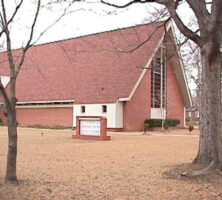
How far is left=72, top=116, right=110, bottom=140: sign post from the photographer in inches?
799

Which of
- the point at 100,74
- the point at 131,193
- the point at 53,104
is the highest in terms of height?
the point at 100,74

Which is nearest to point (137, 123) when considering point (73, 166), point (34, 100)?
point (34, 100)

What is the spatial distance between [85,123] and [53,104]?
12874mm

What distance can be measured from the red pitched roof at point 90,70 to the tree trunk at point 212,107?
59.5 ft

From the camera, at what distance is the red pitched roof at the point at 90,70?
29120mm

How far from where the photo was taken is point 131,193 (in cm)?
664

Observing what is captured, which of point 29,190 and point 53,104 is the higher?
point 53,104

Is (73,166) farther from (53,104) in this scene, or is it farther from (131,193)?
(53,104)

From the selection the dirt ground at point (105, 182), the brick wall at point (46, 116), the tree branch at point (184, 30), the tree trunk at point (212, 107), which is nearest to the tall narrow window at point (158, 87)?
the brick wall at point (46, 116)

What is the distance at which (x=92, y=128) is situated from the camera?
2088 centimetres

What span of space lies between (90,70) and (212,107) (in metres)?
24.7

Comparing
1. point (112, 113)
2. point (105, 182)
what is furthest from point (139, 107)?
point (105, 182)

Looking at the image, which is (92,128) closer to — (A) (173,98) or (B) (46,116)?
(B) (46,116)

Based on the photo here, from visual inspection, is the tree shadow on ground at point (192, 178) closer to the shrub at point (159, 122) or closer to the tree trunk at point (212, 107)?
the tree trunk at point (212, 107)
